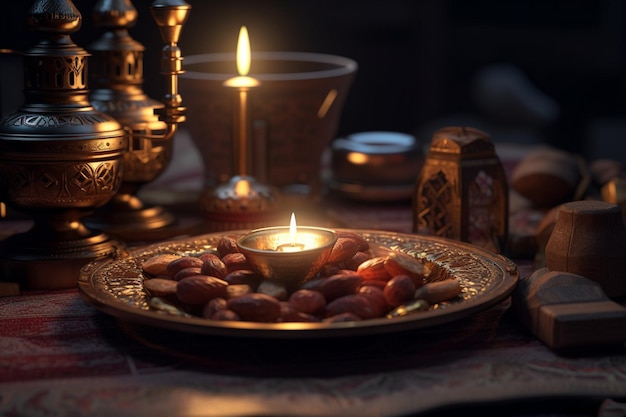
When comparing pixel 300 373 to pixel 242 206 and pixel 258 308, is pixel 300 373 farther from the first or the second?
pixel 242 206

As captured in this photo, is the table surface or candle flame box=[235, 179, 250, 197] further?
candle flame box=[235, 179, 250, 197]

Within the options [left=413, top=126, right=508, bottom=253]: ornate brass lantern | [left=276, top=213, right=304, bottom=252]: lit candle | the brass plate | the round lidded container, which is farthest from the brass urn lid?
the round lidded container

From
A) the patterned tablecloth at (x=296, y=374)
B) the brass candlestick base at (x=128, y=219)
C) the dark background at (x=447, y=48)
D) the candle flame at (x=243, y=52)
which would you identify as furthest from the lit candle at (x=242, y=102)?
the dark background at (x=447, y=48)

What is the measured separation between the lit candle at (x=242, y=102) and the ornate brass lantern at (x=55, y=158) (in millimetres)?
189

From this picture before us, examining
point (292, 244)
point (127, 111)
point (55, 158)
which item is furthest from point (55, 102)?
point (292, 244)

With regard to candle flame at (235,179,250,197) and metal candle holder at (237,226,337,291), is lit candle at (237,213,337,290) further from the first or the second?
candle flame at (235,179,250,197)

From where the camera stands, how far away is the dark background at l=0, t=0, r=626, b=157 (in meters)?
2.92

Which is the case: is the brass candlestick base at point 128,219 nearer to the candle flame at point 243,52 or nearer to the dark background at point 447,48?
the candle flame at point 243,52

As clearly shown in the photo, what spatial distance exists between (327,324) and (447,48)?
2.99 m

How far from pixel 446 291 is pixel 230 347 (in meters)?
0.19

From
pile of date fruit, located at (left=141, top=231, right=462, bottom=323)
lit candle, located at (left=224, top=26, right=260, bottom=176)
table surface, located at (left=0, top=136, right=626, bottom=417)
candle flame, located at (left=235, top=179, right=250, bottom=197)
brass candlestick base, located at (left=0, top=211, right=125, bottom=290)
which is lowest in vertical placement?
table surface, located at (left=0, top=136, right=626, bottom=417)

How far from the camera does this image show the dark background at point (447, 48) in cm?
292

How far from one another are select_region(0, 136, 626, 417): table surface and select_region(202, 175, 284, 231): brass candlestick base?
0.32m

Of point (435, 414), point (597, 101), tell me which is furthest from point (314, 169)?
point (597, 101)
